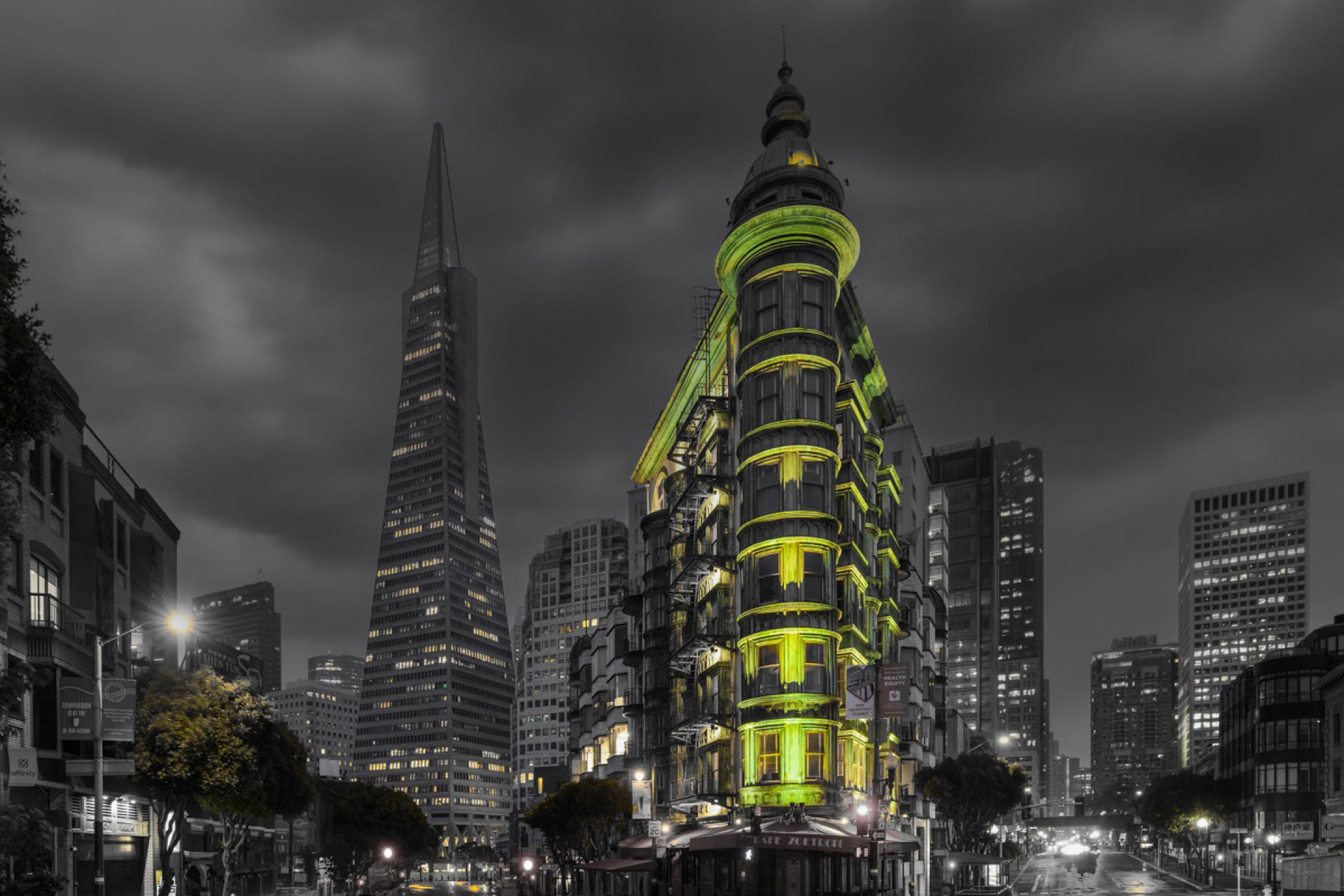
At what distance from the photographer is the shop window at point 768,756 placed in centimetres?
5131

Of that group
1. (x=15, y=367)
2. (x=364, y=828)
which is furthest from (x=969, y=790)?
(x=15, y=367)

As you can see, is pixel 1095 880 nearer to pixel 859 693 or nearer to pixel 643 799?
pixel 643 799

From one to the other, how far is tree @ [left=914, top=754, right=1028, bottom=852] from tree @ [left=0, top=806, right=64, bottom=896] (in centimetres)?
6337

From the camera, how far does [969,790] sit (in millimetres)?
81062

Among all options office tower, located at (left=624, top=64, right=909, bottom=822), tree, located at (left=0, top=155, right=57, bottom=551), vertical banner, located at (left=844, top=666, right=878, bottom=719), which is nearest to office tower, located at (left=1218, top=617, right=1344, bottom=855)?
office tower, located at (left=624, top=64, right=909, bottom=822)

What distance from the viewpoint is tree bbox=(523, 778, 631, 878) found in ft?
261

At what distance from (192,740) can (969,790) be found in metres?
58.7

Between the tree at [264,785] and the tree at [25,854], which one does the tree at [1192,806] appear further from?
the tree at [25,854]

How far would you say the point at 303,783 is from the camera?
168 feet

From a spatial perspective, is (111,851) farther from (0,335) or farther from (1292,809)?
(1292,809)

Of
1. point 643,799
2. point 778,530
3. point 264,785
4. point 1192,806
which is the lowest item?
point 1192,806

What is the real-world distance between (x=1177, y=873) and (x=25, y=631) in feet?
392

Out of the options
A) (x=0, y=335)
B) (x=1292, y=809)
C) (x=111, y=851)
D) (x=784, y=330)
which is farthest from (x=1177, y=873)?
(x=0, y=335)

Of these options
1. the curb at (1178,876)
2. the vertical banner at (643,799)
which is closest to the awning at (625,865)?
the vertical banner at (643,799)
